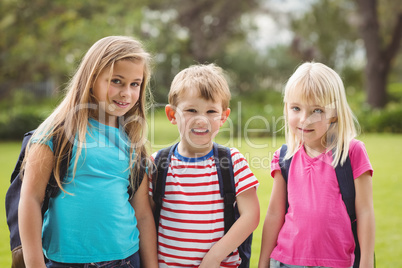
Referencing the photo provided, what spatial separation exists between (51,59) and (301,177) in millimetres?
11142

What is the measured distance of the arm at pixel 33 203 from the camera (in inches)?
65.5

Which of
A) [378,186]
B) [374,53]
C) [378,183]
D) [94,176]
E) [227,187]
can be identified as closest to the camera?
[94,176]

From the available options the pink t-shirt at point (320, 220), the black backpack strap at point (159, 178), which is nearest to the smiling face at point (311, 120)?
the pink t-shirt at point (320, 220)

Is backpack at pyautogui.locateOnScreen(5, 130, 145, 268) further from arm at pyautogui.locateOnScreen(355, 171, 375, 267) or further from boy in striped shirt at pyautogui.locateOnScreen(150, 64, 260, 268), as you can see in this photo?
arm at pyautogui.locateOnScreen(355, 171, 375, 267)

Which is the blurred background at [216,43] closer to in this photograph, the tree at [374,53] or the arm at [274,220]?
the tree at [374,53]

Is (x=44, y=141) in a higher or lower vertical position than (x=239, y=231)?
higher

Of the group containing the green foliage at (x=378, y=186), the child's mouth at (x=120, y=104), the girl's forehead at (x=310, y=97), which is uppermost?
the girl's forehead at (x=310, y=97)

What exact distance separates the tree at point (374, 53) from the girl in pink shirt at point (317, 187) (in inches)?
504

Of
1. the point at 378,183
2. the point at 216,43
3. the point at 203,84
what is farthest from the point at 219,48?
the point at 203,84

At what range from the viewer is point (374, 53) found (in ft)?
44.4

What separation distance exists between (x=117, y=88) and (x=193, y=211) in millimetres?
702

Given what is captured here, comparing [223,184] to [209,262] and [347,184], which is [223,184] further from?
[347,184]

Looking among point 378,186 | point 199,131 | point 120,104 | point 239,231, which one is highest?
point 120,104

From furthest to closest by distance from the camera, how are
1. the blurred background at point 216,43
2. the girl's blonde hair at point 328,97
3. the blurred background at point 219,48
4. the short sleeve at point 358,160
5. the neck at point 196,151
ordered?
the blurred background at point 216,43 < the blurred background at point 219,48 < the neck at point 196,151 < the girl's blonde hair at point 328,97 < the short sleeve at point 358,160
